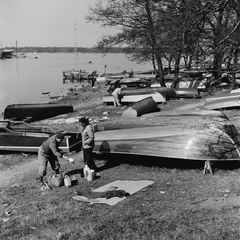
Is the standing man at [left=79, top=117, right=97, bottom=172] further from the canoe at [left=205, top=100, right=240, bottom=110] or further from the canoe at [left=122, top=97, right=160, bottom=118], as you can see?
the canoe at [left=205, top=100, right=240, bottom=110]

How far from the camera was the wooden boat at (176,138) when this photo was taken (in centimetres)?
1061

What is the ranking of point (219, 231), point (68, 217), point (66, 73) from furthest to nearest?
point (66, 73), point (68, 217), point (219, 231)

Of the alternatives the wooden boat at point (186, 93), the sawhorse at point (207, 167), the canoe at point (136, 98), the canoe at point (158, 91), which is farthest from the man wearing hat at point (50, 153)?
the wooden boat at point (186, 93)

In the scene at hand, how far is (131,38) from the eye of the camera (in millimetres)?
28172

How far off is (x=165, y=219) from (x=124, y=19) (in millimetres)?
21097

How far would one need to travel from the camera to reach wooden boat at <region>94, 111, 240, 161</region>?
34.8ft

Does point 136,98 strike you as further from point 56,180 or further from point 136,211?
point 136,211

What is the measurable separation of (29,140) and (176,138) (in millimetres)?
5779

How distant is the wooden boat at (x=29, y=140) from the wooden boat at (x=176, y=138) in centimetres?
127

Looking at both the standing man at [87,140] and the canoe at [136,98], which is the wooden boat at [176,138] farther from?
the canoe at [136,98]

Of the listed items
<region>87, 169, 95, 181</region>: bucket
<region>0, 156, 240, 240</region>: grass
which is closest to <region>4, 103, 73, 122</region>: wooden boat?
<region>0, 156, 240, 240</region>: grass

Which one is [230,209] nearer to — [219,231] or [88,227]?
[219,231]

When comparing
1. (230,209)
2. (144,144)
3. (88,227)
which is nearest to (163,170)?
(144,144)

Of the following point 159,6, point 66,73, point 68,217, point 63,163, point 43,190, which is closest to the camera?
point 68,217
